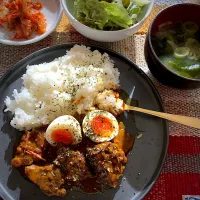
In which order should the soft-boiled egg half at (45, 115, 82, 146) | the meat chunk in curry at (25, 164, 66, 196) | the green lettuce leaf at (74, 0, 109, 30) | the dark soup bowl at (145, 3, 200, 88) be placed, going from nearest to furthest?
the meat chunk in curry at (25, 164, 66, 196), the soft-boiled egg half at (45, 115, 82, 146), the dark soup bowl at (145, 3, 200, 88), the green lettuce leaf at (74, 0, 109, 30)

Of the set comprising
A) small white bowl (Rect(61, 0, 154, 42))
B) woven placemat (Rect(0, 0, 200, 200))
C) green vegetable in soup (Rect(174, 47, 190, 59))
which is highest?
small white bowl (Rect(61, 0, 154, 42))

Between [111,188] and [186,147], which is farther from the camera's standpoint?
[186,147]

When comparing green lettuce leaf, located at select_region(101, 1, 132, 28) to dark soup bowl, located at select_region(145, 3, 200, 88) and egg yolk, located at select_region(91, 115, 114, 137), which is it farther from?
egg yolk, located at select_region(91, 115, 114, 137)

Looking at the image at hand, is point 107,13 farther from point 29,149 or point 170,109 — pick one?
point 29,149

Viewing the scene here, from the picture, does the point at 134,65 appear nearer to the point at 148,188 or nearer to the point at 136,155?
the point at 136,155

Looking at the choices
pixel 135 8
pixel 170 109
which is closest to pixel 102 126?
pixel 170 109

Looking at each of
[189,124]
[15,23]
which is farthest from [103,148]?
[15,23]

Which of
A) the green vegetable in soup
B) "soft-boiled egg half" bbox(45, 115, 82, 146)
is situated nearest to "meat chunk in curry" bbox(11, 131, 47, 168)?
"soft-boiled egg half" bbox(45, 115, 82, 146)
